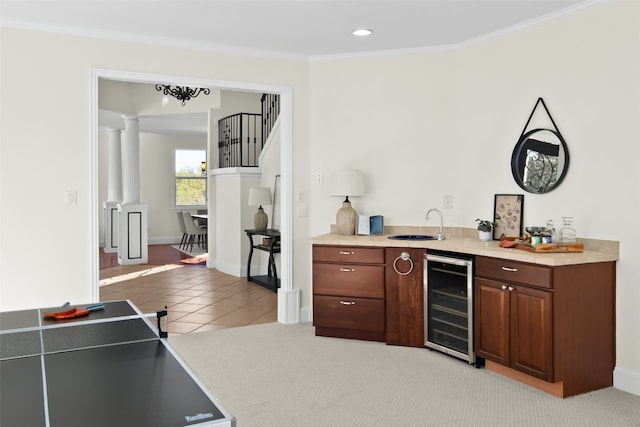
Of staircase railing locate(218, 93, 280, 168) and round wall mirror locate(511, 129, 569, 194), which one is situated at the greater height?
staircase railing locate(218, 93, 280, 168)

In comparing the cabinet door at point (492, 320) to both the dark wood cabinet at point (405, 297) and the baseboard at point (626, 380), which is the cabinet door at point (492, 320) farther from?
the baseboard at point (626, 380)

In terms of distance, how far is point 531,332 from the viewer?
330 cm

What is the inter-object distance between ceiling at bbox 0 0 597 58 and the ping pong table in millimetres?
2427

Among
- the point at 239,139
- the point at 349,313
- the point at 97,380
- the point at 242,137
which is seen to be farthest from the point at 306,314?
the point at 242,137

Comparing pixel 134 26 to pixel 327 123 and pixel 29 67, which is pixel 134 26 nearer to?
pixel 29 67

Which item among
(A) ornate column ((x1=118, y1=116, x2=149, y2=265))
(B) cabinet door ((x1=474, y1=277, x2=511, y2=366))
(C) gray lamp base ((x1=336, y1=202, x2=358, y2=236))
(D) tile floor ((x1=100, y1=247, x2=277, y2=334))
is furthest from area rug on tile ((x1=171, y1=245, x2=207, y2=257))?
(B) cabinet door ((x1=474, y1=277, x2=511, y2=366))

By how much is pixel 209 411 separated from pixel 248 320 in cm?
399

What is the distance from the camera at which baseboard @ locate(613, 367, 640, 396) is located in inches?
130

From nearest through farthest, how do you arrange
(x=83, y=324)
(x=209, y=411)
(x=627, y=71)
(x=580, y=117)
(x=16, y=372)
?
A: (x=209, y=411)
(x=16, y=372)
(x=83, y=324)
(x=627, y=71)
(x=580, y=117)

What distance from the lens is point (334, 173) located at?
4730 millimetres

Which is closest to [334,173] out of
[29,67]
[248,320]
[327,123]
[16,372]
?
[327,123]

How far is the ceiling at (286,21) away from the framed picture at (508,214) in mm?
1318

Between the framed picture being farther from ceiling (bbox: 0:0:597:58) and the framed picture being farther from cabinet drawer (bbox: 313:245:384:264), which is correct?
ceiling (bbox: 0:0:597:58)

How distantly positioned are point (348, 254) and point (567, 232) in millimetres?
1680
